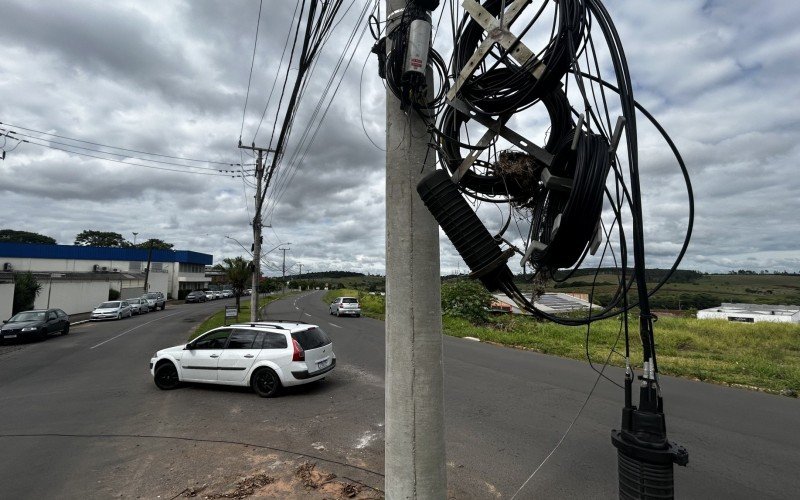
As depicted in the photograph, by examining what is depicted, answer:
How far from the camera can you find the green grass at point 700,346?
36.0 feet

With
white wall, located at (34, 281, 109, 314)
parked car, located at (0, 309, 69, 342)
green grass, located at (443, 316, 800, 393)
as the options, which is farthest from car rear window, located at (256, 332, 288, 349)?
white wall, located at (34, 281, 109, 314)

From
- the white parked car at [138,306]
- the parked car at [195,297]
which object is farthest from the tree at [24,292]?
the parked car at [195,297]

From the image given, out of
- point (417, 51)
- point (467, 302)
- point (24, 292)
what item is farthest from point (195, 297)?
point (417, 51)

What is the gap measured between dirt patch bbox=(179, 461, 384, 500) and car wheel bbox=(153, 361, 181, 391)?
17.9 feet

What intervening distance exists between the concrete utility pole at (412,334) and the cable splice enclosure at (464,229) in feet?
0.78

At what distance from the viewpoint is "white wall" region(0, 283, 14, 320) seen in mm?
26172

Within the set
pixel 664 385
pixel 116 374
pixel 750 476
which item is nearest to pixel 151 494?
pixel 750 476

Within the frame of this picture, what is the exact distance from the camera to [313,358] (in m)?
8.98

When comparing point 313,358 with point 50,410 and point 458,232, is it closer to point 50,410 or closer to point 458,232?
point 50,410

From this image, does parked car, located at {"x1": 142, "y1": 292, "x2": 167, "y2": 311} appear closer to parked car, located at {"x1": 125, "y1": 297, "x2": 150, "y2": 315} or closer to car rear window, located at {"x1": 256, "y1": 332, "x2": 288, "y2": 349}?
parked car, located at {"x1": 125, "y1": 297, "x2": 150, "y2": 315}

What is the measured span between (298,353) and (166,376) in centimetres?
317

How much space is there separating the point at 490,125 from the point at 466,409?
571 centimetres

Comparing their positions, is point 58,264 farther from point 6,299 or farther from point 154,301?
point 6,299

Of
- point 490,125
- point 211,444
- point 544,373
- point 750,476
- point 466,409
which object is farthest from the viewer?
point 544,373
